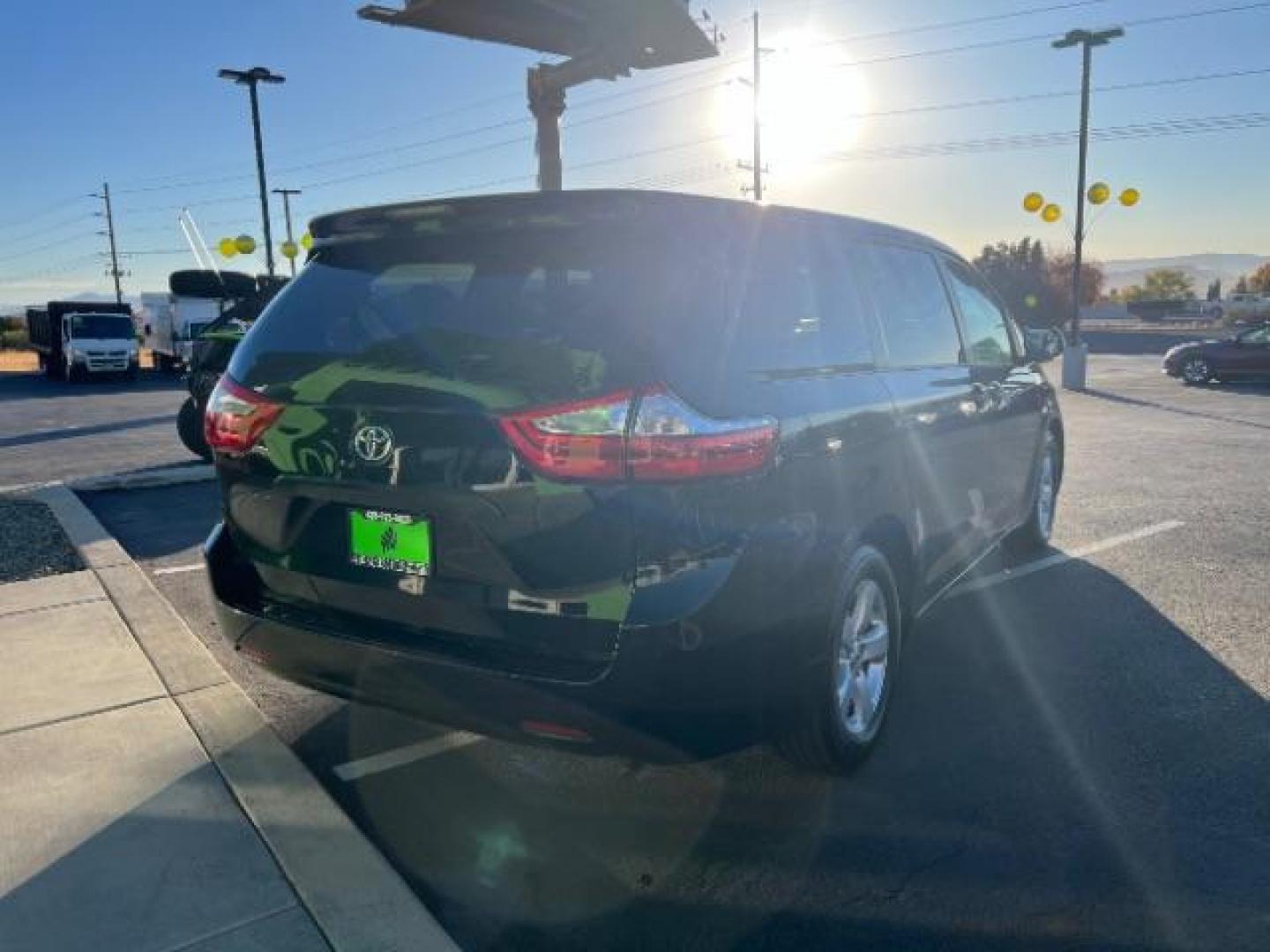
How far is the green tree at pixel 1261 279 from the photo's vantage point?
303 ft

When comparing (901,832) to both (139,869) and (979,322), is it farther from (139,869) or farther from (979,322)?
(979,322)

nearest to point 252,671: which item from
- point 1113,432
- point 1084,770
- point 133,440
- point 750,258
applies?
point 750,258

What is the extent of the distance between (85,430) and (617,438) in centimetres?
1500

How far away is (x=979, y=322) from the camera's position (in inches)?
185

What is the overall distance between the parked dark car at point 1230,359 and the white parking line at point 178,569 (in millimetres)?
20769

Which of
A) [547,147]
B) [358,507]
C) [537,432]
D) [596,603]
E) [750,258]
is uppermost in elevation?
[547,147]

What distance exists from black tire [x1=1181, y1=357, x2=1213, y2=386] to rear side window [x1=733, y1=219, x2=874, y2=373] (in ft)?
66.4

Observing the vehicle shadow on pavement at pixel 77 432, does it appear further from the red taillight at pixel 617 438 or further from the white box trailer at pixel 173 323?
the red taillight at pixel 617 438

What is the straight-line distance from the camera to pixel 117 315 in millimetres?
29156

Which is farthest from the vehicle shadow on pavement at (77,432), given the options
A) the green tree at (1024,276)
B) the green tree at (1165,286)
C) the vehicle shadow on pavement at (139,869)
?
the green tree at (1165,286)

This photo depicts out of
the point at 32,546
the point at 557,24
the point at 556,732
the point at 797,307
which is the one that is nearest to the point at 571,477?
the point at 556,732

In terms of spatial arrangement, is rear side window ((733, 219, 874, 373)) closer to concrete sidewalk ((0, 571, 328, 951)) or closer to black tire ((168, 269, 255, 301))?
concrete sidewalk ((0, 571, 328, 951))

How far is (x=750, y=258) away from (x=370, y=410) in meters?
1.16

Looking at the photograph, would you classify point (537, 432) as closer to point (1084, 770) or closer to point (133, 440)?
point (1084, 770)
